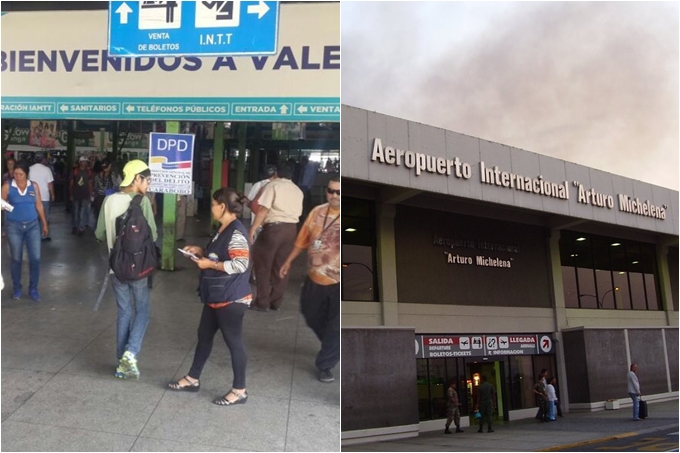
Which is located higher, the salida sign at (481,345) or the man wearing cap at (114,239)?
Answer: the man wearing cap at (114,239)

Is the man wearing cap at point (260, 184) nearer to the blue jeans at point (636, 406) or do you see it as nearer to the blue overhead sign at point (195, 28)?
the blue overhead sign at point (195, 28)

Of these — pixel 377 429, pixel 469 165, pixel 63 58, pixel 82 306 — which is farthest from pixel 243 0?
pixel 377 429

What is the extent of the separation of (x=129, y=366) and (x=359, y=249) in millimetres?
3091

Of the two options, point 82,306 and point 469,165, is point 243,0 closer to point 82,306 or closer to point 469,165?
point 82,306

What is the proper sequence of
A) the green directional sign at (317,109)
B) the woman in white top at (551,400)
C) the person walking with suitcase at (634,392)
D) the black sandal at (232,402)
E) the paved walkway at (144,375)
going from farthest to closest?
the woman in white top at (551,400)
the person walking with suitcase at (634,392)
the green directional sign at (317,109)
the black sandal at (232,402)
the paved walkway at (144,375)

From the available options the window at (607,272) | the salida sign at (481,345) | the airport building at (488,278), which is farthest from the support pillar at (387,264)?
the window at (607,272)

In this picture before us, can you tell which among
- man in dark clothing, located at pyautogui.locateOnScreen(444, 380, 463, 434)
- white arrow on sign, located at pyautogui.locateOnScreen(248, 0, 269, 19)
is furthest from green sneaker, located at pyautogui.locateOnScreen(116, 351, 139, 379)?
man in dark clothing, located at pyautogui.locateOnScreen(444, 380, 463, 434)

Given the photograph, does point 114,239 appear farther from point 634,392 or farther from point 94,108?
point 634,392

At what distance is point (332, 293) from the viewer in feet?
12.0

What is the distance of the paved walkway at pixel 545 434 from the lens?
4828 millimetres

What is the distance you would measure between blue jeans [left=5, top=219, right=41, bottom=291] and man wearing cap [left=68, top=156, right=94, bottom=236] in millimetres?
313

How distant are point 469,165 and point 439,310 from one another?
1861 millimetres

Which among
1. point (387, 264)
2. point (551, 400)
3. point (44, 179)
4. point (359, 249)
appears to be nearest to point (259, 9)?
point (44, 179)

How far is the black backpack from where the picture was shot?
351 cm
